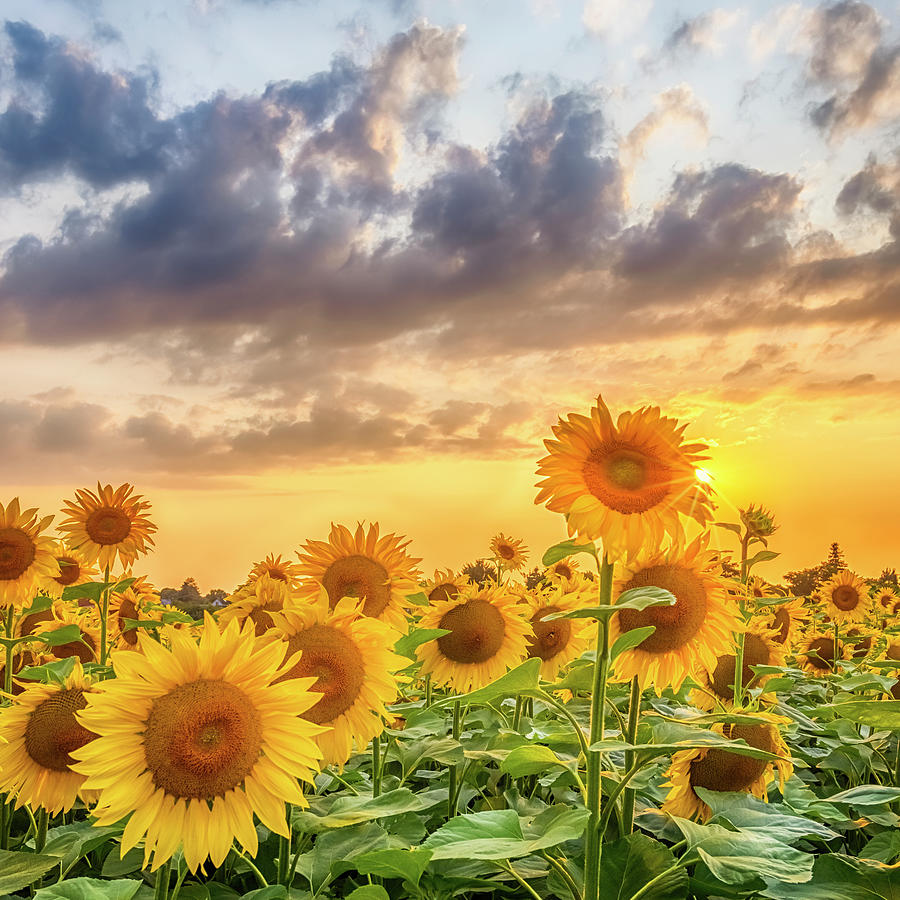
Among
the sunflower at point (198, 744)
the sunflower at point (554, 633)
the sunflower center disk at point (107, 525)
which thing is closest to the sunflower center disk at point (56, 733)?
the sunflower at point (198, 744)

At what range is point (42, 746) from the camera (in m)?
3.24

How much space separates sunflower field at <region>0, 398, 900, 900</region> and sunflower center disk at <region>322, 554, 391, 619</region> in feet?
0.04

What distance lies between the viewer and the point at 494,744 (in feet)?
10.7

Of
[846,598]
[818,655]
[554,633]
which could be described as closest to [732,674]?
[554,633]

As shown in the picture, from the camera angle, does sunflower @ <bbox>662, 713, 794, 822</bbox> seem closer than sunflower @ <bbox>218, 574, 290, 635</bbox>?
Yes

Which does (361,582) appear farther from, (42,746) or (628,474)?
(628,474)

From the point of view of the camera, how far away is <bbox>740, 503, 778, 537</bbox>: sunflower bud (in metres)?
4.81

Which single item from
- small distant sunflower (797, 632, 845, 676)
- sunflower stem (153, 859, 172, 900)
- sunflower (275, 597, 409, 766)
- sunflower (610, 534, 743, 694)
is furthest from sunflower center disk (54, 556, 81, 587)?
small distant sunflower (797, 632, 845, 676)

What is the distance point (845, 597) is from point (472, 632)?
7.78 m

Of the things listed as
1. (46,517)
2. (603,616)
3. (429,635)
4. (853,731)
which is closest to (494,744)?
(429,635)

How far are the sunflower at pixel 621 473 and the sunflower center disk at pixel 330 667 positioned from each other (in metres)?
0.85

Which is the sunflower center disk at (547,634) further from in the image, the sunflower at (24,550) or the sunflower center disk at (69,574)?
the sunflower center disk at (69,574)

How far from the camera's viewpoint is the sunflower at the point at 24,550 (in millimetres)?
5680

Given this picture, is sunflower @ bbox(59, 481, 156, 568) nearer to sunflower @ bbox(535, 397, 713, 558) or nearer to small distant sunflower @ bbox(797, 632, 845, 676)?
sunflower @ bbox(535, 397, 713, 558)
